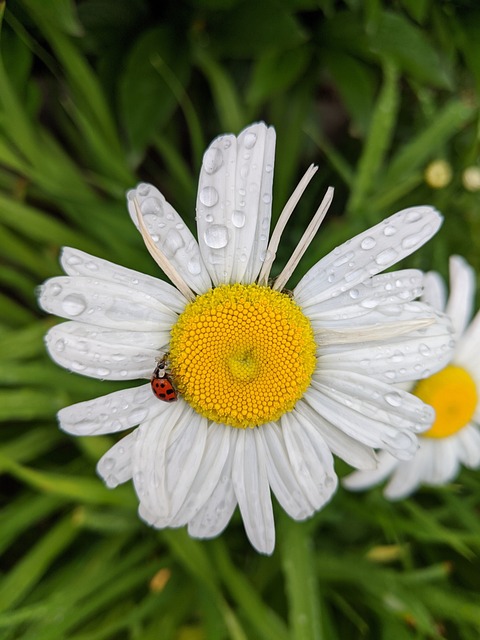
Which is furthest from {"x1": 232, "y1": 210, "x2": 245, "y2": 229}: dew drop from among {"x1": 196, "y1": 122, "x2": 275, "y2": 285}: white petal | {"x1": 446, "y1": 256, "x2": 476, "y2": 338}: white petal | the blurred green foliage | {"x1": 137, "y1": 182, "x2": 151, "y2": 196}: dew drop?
{"x1": 446, "y1": 256, "x2": 476, "y2": 338}: white petal

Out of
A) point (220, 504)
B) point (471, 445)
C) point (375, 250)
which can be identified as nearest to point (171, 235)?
point (375, 250)

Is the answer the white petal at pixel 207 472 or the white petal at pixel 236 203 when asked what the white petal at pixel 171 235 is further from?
the white petal at pixel 207 472

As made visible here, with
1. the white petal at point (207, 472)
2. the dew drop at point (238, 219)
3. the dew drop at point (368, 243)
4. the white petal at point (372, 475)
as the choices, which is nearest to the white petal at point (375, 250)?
the dew drop at point (368, 243)

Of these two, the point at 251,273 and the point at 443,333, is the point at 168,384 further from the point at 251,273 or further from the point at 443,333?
the point at 443,333

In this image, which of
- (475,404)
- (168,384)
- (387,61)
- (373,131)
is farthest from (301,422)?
(387,61)

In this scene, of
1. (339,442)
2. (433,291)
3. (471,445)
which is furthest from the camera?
(471,445)

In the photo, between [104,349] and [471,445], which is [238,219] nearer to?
[104,349]
